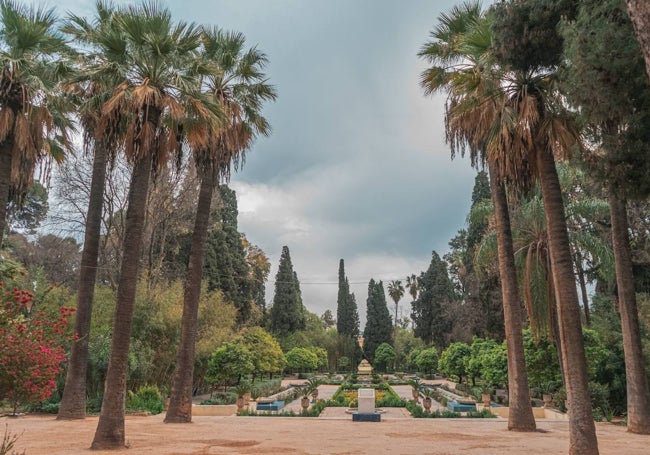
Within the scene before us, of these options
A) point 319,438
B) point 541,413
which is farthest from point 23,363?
point 541,413

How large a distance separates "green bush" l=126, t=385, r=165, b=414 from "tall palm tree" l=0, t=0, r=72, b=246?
373 inches

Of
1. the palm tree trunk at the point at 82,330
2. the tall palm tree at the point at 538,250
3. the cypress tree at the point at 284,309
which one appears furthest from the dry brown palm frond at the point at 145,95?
the cypress tree at the point at 284,309

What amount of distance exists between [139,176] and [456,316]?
35522 mm

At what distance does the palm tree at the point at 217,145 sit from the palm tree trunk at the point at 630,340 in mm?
10310

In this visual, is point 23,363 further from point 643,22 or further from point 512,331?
point 512,331

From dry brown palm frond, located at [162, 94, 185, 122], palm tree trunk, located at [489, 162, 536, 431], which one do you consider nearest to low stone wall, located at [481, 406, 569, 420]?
palm tree trunk, located at [489, 162, 536, 431]

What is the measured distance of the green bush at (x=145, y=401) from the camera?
17.4 m

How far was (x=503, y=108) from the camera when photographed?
352 inches

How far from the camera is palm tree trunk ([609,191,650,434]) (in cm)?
1183

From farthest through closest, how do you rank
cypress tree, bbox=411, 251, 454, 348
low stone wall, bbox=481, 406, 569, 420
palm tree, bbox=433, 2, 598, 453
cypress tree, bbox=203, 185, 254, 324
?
cypress tree, bbox=411, 251, 454, 348
cypress tree, bbox=203, 185, 254, 324
low stone wall, bbox=481, 406, 569, 420
palm tree, bbox=433, 2, 598, 453

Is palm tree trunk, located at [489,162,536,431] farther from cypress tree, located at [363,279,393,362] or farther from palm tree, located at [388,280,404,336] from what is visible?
palm tree, located at [388,280,404,336]

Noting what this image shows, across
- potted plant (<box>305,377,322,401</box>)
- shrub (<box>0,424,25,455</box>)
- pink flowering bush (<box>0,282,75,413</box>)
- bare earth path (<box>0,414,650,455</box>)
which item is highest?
pink flowering bush (<box>0,282,75,413</box>)

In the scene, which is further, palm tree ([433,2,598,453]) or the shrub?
palm tree ([433,2,598,453])

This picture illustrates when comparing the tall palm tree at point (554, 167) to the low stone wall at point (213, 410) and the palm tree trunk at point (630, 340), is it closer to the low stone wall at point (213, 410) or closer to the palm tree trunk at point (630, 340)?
the palm tree trunk at point (630, 340)
